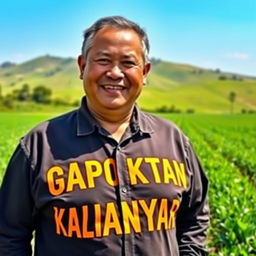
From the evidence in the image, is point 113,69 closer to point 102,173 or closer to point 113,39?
point 113,39

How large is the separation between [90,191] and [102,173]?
0.10m

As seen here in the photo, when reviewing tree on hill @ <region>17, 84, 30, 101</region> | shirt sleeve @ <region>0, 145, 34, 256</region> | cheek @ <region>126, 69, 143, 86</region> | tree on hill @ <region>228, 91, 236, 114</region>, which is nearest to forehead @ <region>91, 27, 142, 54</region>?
cheek @ <region>126, 69, 143, 86</region>

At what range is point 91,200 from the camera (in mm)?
2416

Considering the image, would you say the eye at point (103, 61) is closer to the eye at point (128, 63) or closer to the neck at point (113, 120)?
the eye at point (128, 63)

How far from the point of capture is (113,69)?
2533mm

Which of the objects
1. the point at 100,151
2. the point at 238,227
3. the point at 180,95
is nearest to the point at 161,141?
the point at 100,151

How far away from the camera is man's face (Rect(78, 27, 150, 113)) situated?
253 centimetres

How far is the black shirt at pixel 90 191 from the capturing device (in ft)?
7.95

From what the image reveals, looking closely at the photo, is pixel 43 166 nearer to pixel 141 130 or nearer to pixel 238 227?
pixel 141 130

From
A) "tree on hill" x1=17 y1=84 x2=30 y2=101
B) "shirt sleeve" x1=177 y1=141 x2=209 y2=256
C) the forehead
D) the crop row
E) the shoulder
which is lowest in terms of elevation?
"tree on hill" x1=17 y1=84 x2=30 y2=101

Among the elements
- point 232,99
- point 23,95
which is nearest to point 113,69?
point 23,95

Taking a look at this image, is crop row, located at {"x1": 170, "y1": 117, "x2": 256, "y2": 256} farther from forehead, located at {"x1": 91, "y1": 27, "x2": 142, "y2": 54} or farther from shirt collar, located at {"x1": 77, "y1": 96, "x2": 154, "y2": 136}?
forehead, located at {"x1": 91, "y1": 27, "x2": 142, "y2": 54}

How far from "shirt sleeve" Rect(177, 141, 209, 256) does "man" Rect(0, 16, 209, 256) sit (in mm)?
81

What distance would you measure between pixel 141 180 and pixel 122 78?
0.48 m
